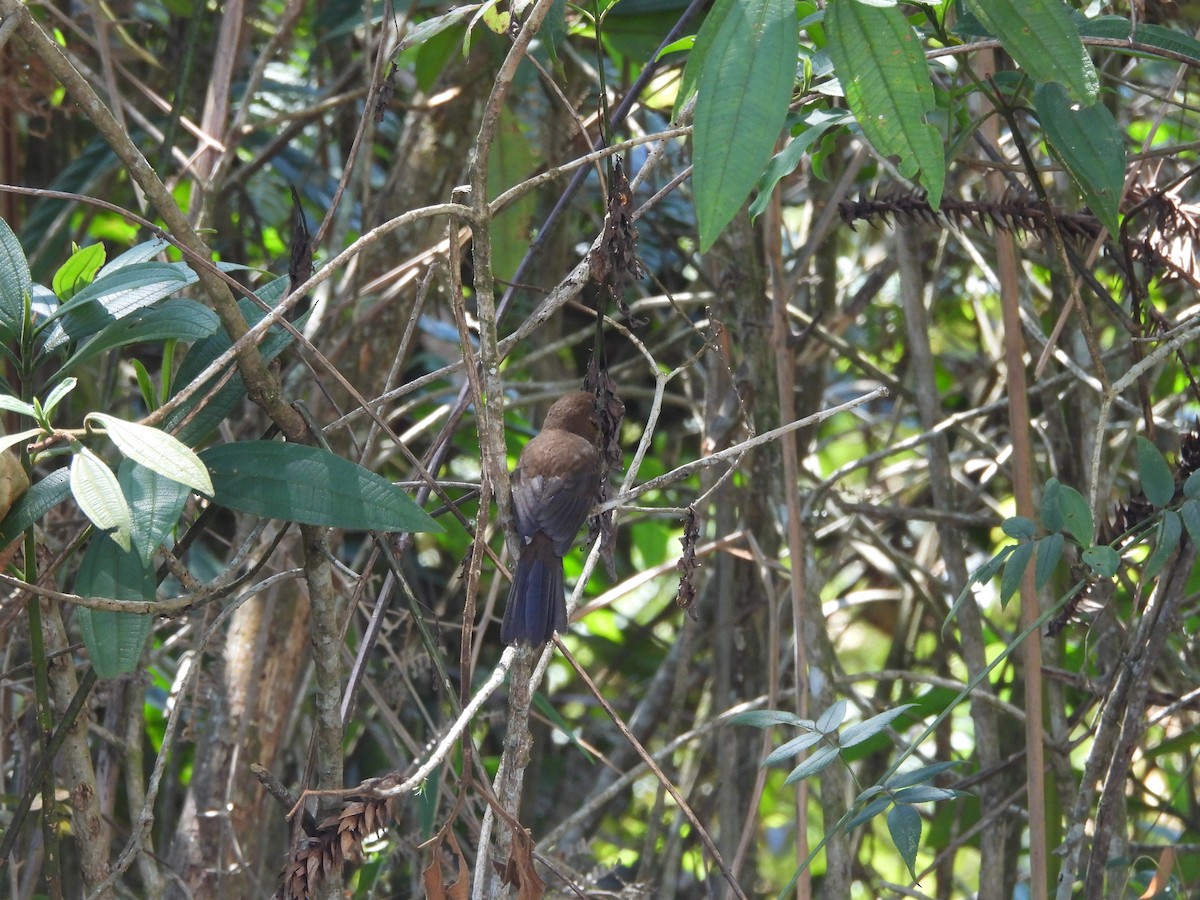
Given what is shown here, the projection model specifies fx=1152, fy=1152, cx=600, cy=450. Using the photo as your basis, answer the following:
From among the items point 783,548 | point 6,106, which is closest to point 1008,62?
point 783,548

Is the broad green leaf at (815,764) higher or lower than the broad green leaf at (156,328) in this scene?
lower

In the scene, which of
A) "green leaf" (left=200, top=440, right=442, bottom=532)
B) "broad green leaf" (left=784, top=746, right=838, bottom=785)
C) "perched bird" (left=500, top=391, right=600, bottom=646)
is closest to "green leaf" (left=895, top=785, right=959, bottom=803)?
"broad green leaf" (left=784, top=746, right=838, bottom=785)

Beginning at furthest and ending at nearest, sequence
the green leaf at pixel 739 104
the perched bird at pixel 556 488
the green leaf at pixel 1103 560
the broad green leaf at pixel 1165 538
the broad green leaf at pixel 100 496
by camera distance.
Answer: the perched bird at pixel 556 488
the broad green leaf at pixel 1165 538
the green leaf at pixel 1103 560
the broad green leaf at pixel 100 496
the green leaf at pixel 739 104

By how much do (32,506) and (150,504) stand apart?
216 millimetres

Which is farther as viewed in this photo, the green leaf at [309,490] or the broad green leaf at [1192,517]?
the broad green leaf at [1192,517]

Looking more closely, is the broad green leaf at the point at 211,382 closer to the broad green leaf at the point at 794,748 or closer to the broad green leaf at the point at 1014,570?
the broad green leaf at the point at 794,748

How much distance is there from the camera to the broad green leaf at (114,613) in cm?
146

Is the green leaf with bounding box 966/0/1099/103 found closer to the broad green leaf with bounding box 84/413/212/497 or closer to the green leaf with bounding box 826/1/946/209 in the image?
the green leaf with bounding box 826/1/946/209

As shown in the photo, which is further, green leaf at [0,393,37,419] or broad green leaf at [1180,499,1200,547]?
broad green leaf at [1180,499,1200,547]

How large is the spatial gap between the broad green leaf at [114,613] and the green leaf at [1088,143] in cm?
138

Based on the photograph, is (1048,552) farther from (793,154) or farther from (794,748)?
(793,154)

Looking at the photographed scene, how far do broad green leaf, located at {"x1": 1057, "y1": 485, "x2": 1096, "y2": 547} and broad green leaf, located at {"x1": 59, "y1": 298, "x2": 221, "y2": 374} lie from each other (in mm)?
1246

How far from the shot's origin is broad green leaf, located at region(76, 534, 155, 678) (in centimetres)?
146

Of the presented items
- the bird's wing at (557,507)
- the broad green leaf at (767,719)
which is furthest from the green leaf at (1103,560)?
the bird's wing at (557,507)
